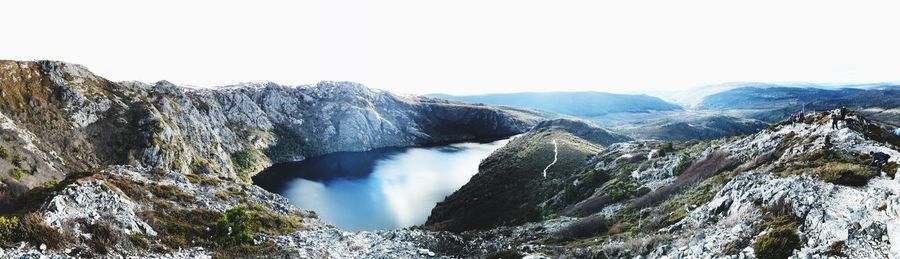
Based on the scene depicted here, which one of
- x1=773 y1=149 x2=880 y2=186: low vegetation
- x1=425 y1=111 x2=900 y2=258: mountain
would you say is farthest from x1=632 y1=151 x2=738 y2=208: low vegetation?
x1=773 y1=149 x2=880 y2=186: low vegetation

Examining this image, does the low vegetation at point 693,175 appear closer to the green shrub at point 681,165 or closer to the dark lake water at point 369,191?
the green shrub at point 681,165

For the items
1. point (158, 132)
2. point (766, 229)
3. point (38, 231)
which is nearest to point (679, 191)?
point (766, 229)

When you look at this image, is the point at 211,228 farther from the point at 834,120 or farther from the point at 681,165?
the point at 834,120

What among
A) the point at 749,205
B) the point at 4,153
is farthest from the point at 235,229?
the point at 4,153

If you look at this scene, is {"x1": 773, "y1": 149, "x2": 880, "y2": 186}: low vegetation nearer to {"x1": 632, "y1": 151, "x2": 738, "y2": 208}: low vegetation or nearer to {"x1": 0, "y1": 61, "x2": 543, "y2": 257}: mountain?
{"x1": 632, "y1": 151, "x2": 738, "y2": 208}: low vegetation

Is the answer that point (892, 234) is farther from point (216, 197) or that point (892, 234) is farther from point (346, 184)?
point (346, 184)

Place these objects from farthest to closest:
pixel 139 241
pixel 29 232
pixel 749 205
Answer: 1. pixel 139 241
2. pixel 749 205
3. pixel 29 232

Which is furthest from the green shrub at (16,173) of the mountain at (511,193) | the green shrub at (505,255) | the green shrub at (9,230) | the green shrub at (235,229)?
the green shrub at (505,255)

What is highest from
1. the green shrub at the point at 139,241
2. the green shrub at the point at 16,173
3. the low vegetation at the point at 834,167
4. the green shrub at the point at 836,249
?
the low vegetation at the point at 834,167

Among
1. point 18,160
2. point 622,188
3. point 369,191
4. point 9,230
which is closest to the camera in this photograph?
point 9,230
